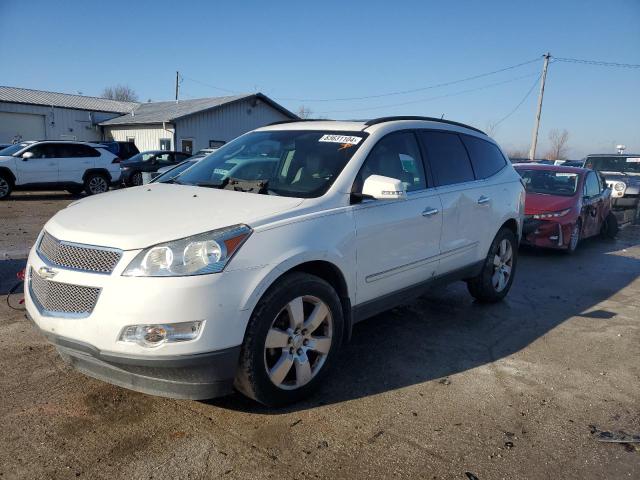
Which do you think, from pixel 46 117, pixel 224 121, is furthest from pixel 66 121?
pixel 224 121

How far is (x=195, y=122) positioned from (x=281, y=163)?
2679cm

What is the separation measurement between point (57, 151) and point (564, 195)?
14.4 m

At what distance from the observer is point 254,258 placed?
277 centimetres

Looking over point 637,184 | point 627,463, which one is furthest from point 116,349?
point 637,184

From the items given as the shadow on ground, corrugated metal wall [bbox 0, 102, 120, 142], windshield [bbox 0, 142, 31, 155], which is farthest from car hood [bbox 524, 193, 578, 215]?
corrugated metal wall [bbox 0, 102, 120, 142]

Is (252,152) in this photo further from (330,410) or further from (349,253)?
(330,410)

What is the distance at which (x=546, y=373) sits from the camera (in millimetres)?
3846

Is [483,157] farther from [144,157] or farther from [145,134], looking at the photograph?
[145,134]

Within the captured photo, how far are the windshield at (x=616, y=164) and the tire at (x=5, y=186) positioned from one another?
1735 cm

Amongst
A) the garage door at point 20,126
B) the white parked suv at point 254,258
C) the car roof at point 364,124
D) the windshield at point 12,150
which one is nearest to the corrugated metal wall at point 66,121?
the garage door at point 20,126

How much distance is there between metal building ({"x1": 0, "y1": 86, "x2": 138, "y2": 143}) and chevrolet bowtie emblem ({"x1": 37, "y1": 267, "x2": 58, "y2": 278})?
33592 mm

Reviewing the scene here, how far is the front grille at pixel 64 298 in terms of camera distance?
2.65 m

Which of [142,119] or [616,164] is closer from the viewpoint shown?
[616,164]

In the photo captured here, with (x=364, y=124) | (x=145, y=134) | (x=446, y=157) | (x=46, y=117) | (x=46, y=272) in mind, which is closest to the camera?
(x=46, y=272)
